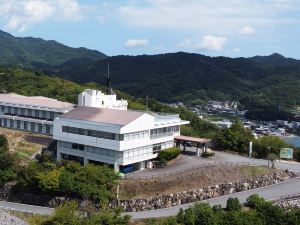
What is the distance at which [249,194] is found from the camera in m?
36.3

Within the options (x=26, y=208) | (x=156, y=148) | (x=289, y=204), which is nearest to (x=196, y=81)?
(x=156, y=148)

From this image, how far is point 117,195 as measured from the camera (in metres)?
34.1

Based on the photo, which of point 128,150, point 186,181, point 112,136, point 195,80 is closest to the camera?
point 186,181

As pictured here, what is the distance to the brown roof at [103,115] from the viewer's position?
3847cm

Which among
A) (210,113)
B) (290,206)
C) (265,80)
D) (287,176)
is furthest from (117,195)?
(265,80)

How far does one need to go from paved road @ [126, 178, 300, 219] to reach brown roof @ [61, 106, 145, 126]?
788cm

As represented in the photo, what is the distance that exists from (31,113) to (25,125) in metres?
1.39

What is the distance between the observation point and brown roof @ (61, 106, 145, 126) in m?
38.5

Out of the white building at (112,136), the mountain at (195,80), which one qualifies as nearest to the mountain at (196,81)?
the mountain at (195,80)

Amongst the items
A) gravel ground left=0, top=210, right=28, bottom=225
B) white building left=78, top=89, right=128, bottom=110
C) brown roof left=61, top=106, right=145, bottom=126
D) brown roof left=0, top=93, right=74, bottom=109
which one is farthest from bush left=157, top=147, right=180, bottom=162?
gravel ground left=0, top=210, right=28, bottom=225

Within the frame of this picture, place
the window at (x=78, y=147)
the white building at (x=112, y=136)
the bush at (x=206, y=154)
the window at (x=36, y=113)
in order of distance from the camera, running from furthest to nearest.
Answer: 1. the window at (x=36, y=113)
2. the bush at (x=206, y=154)
3. the window at (x=78, y=147)
4. the white building at (x=112, y=136)

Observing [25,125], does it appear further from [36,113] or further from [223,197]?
[223,197]

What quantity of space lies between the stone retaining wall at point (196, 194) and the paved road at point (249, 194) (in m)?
0.43

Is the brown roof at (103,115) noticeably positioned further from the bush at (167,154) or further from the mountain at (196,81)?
the mountain at (196,81)
